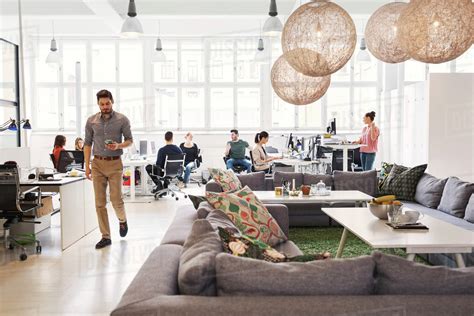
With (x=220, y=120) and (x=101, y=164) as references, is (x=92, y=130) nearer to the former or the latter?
(x=101, y=164)

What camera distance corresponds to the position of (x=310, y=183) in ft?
21.8

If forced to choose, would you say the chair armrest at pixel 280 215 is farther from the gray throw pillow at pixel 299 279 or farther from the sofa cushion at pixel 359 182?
the sofa cushion at pixel 359 182

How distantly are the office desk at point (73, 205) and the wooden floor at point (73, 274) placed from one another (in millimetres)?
112

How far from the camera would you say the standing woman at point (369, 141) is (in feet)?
30.8

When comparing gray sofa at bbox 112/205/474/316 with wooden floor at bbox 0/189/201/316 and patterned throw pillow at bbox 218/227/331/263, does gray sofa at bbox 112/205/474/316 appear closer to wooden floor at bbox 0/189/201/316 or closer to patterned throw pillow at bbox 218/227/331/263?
patterned throw pillow at bbox 218/227/331/263

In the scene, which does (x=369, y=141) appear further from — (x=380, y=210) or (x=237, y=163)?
(x=380, y=210)

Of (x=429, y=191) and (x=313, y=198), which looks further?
(x=429, y=191)

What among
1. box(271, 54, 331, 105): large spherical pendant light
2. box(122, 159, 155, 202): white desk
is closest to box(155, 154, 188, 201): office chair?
box(122, 159, 155, 202): white desk

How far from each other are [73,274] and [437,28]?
140 inches

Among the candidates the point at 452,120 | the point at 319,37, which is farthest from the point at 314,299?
the point at 452,120

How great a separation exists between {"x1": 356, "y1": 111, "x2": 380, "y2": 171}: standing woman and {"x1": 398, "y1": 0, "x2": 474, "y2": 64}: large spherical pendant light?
642cm

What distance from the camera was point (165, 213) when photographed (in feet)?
25.6

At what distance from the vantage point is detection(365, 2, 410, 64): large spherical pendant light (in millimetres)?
3842

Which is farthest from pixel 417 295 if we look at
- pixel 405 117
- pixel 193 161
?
pixel 405 117
